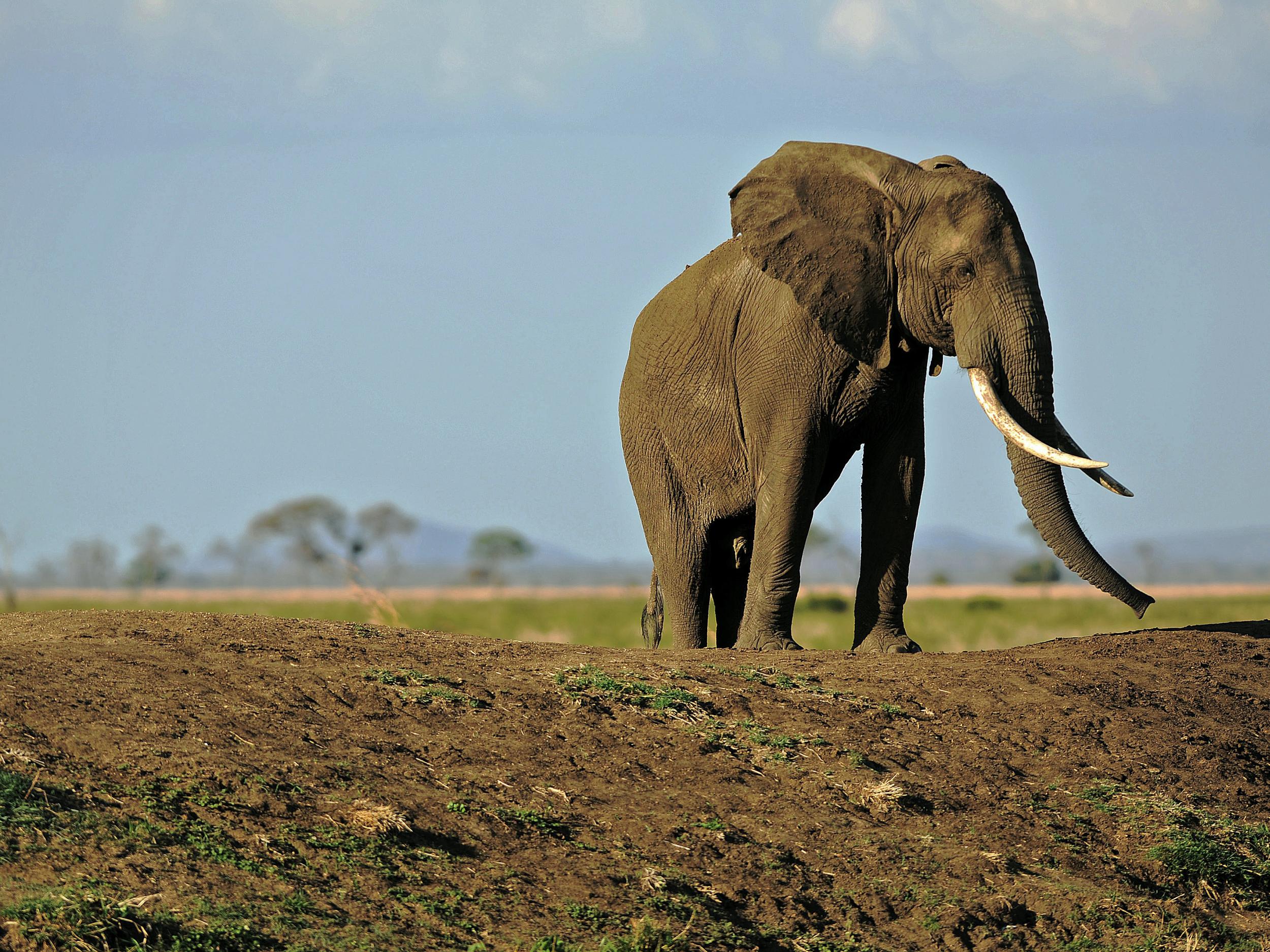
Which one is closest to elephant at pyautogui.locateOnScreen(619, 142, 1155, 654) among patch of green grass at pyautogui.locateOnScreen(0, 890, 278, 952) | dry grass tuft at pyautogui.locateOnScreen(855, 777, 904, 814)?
dry grass tuft at pyautogui.locateOnScreen(855, 777, 904, 814)

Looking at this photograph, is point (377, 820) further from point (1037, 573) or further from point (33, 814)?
point (1037, 573)

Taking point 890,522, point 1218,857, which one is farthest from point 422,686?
point 890,522

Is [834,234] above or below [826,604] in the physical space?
above

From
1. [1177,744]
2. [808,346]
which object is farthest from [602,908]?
[808,346]

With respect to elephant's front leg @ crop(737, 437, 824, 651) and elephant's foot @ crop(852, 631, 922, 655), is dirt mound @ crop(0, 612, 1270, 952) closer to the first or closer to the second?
elephant's front leg @ crop(737, 437, 824, 651)

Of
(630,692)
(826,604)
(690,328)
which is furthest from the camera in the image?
(826,604)

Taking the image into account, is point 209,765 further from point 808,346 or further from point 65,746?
point 808,346

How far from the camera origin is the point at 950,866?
6.53 meters

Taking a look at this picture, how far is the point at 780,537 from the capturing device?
32.6ft

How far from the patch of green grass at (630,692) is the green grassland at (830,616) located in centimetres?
1919

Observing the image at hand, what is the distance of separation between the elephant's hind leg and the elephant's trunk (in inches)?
93.1

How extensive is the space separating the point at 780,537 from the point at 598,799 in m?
3.62

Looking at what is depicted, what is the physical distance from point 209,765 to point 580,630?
29.0 meters

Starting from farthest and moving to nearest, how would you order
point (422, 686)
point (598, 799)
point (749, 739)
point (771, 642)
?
point (771, 642)
point (422, 686)
point (749, 739)
point (598, 799)
